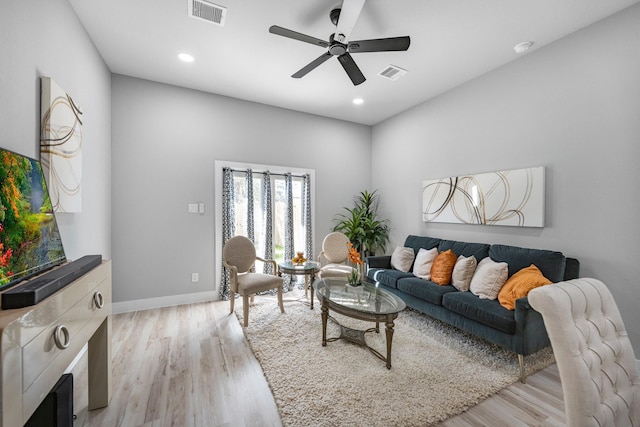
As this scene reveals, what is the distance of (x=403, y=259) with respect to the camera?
3.83 m

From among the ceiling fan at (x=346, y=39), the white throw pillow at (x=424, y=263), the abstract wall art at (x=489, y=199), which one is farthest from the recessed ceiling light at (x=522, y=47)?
the white throw pillow at (x=424, y=263)

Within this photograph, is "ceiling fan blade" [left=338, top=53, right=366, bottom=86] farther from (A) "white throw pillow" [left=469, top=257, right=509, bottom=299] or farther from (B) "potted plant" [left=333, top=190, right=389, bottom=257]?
(B) "potted plant" [left=333, top=190, right=389, bottom=257]

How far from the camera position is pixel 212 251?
3.96 meters

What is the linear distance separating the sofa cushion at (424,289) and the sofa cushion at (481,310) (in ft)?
0.31

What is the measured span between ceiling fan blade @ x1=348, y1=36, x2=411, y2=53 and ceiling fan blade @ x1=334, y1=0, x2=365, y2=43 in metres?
0.10

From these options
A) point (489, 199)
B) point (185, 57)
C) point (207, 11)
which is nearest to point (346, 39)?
point (207, 11)

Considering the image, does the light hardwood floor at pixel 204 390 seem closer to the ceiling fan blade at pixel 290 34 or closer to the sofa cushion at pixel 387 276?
the sofa cushion at pixel 387 276

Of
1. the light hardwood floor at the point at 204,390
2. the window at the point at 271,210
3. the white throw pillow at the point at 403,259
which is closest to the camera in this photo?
the light hardwood floor at the point at 204,390

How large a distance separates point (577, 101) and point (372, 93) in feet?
7.57

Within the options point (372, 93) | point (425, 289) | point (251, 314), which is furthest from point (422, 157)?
point (251, 314)

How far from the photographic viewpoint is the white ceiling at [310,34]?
2.32 m

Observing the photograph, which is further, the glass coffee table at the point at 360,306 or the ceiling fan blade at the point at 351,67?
the ceiling fan blade at the point at 351,67

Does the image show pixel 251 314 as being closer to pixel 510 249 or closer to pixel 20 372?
pixel 20 372

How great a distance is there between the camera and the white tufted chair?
2.83 feet
